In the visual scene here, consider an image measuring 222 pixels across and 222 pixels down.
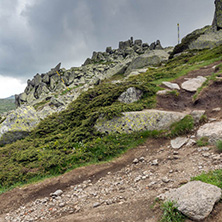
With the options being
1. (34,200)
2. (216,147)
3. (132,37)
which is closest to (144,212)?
(216,147)

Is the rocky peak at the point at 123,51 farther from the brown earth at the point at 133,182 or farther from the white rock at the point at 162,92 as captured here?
the brown earth at the point at 133,182

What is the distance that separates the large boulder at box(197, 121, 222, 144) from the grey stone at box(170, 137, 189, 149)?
0.86 metres

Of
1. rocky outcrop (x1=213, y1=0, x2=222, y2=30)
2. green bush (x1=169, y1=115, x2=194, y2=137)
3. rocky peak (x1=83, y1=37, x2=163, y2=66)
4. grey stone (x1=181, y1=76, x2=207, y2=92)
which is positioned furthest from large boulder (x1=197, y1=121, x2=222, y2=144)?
rocky peak (x1=83, y1=37, x2=163, y2=66)

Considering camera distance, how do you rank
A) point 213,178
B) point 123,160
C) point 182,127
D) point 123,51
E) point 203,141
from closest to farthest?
point 213,178 → point 203,141 → point 123,160 → point 182,127 → point 123,51

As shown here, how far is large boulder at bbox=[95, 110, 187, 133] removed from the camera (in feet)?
36.0

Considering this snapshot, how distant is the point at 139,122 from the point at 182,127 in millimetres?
3113

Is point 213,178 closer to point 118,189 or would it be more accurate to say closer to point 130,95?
point 118,189

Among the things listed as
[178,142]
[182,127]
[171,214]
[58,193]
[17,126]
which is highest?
[17,126]

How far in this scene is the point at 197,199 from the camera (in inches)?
153

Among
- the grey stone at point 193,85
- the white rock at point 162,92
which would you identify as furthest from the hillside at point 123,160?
the grey stone at point 193,85

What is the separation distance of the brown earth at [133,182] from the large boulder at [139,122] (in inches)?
54.9

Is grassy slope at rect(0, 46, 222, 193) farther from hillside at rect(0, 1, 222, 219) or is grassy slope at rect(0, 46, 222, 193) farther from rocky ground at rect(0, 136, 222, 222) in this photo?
rocky ground at rect(0, 136, 222, 222)

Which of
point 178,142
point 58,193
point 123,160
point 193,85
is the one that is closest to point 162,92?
point 193,85

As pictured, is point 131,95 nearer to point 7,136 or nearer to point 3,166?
point 3,166
